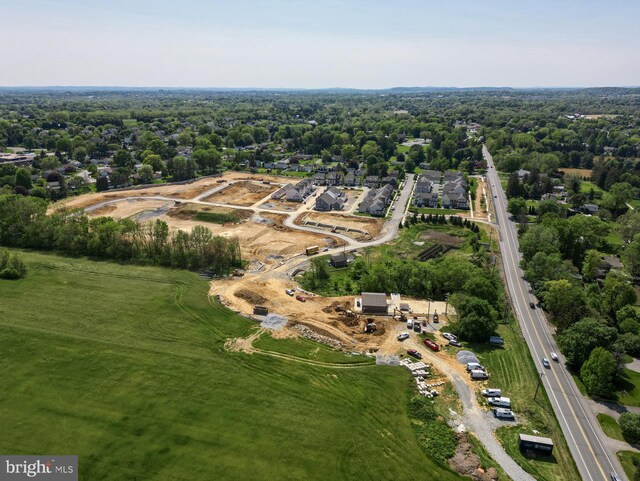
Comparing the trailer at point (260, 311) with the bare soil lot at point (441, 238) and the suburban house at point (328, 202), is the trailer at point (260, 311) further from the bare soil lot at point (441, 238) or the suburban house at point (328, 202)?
the suburban house at point (328, 202)

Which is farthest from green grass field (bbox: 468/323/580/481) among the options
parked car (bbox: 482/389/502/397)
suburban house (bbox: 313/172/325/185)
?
suburban house (bbox: 313/172/325/185)

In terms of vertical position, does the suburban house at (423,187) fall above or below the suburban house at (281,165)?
below

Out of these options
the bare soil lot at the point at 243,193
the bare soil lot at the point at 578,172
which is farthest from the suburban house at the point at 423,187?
the bare soil lot at the point at 578,172

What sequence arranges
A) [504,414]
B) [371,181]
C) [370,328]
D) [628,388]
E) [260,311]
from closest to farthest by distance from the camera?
[504,414] < [628,388] < [370,328] < [260,311] < [371,181]

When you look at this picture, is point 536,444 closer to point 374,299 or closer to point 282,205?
point 374,299

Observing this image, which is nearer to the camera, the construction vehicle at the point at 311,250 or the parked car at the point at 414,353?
the parked car at the point at 414,353

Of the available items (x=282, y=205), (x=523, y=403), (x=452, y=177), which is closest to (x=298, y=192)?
(x=282, y=205)
